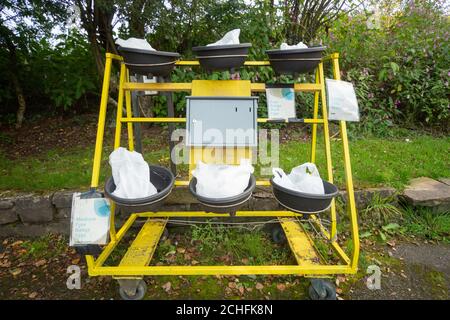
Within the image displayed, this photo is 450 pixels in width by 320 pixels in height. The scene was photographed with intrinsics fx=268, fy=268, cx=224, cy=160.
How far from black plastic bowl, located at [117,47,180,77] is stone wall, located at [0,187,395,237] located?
3.48 feet

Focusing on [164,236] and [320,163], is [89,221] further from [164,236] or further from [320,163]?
[320,163]

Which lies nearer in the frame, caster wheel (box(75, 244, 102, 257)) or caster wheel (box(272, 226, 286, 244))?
caster wheel (box(75, 244, 102, 257))

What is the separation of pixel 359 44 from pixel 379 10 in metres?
2.73

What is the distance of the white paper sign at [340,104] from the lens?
164 cm

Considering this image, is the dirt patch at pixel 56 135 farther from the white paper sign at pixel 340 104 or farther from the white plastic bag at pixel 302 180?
the white paper sign at pixel 340 104

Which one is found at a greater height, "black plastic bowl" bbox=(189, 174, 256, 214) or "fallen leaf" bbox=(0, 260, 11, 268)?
"black plastic bowl" bbox=(189, 174, 256, 214)

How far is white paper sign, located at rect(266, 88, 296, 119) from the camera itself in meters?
1.80

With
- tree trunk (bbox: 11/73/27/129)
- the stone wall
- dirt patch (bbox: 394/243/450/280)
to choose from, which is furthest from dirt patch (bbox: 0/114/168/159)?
dirt patch (bbox: 394/243/450/280)

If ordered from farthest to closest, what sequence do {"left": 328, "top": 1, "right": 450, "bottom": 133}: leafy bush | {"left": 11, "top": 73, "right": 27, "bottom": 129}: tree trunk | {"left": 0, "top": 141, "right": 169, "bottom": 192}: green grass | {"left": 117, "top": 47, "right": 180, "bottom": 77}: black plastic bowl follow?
{"left": 328, "top": 1, "right": 450, "bottom": 133}: leafy bush
{"left": 11, "top": 73, "right": 27, "bottom": 129}: tree trunk
{"left": 0, "top": 141, "right": 169, "bottom": 192}: green grass
{"left": 117, "top": 47, "right": 180, "bottom": 77}: black plastic bowl

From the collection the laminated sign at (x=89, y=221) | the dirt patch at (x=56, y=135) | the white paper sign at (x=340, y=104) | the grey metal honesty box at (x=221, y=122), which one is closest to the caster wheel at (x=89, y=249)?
the laminated sign at (x=89, y=221)

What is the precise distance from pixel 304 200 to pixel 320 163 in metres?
1.44

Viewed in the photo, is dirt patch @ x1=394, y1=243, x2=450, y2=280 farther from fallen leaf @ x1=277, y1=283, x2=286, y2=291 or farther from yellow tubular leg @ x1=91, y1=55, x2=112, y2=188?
yellow tubular leg @ x1=91, y1=55, x2=112, y2=188

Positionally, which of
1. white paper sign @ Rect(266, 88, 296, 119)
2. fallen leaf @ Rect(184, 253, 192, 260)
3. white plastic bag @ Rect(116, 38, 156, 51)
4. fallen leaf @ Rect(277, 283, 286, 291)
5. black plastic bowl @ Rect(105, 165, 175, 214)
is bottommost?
fallen leaf @ Rect(277, 283, 286, 291)

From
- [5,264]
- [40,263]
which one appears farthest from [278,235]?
[5,264]
